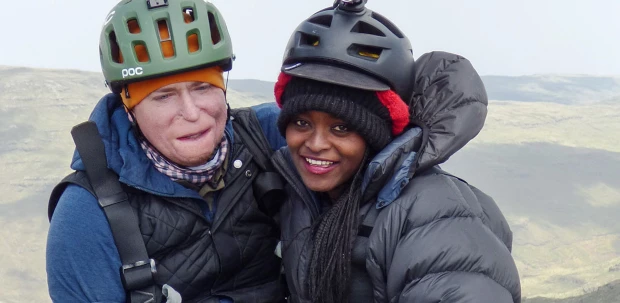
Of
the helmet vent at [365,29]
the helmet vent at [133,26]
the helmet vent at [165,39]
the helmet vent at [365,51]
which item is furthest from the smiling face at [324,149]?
the helmet vent at [133,26]

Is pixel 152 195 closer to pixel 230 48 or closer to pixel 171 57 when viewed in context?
pixel 171 57

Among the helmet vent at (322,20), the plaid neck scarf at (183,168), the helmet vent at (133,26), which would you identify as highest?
the helmet vent at (322,20)

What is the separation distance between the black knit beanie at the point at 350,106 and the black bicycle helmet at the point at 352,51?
0.09 metres

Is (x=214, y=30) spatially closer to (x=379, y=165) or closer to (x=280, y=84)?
(x=280, y=84)

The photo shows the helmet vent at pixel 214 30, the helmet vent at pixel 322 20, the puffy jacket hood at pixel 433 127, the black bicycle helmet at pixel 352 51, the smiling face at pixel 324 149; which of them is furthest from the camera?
the helmet vent at pixel 214 30

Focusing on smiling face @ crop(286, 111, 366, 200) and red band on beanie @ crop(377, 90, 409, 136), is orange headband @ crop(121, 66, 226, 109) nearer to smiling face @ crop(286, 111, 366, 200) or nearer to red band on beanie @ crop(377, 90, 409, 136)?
smiling face @ crop(286, 111, 366, 200)

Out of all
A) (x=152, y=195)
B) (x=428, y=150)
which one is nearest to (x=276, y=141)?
(x=152, y=195)

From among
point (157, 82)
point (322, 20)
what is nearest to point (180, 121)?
point (157, 82)

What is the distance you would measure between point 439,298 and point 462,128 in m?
1.07

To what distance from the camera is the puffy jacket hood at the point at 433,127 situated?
11.5 feet

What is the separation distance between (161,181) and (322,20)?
1.56 meters

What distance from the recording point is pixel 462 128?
140 inches

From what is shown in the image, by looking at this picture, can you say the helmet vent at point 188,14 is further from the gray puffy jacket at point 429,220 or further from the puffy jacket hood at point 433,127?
the puffy jacket hood at point 433,127

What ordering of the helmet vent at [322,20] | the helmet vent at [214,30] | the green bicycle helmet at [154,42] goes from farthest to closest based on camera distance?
the helmet vent at [214,30], the green bicycle helmet at [154,42], the helmet vent at [322,20]
